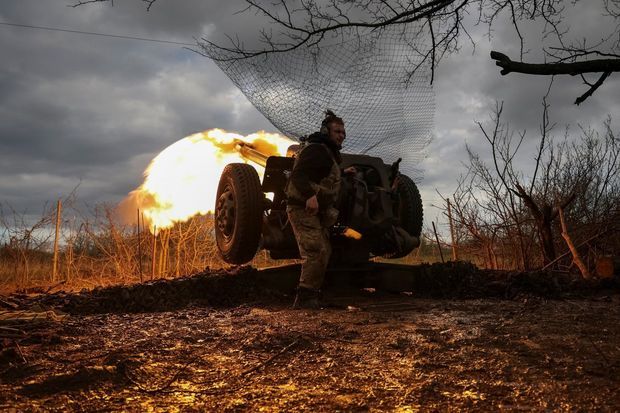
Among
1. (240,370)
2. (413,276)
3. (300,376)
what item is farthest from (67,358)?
(413,276)

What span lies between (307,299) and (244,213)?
141 centimetres

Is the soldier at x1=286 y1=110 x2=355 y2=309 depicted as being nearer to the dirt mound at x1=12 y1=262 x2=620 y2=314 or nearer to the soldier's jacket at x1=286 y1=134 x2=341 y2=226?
the soldier's jacket at x1=286 y1=134 x2=341 y2=226

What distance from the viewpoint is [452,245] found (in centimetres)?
1138

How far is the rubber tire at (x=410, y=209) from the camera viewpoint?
742 cm

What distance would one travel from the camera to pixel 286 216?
658cm

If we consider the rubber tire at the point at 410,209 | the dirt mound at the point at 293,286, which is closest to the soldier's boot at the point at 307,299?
the dirt mound at the point at 293,286

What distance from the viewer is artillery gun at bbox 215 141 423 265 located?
6.19 metres

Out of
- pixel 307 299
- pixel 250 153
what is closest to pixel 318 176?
pixel 307 299

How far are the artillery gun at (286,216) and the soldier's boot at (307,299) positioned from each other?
83cm

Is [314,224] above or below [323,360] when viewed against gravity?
above

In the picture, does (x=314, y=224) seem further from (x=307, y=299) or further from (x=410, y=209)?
(x=410, y=209)

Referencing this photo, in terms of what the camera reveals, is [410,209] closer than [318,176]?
No

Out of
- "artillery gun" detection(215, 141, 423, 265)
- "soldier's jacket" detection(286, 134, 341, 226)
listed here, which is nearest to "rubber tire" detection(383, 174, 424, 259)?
"artillery gun" detection(215, 141, 423, 265)

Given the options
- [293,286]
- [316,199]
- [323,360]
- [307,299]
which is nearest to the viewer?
[323,360]
